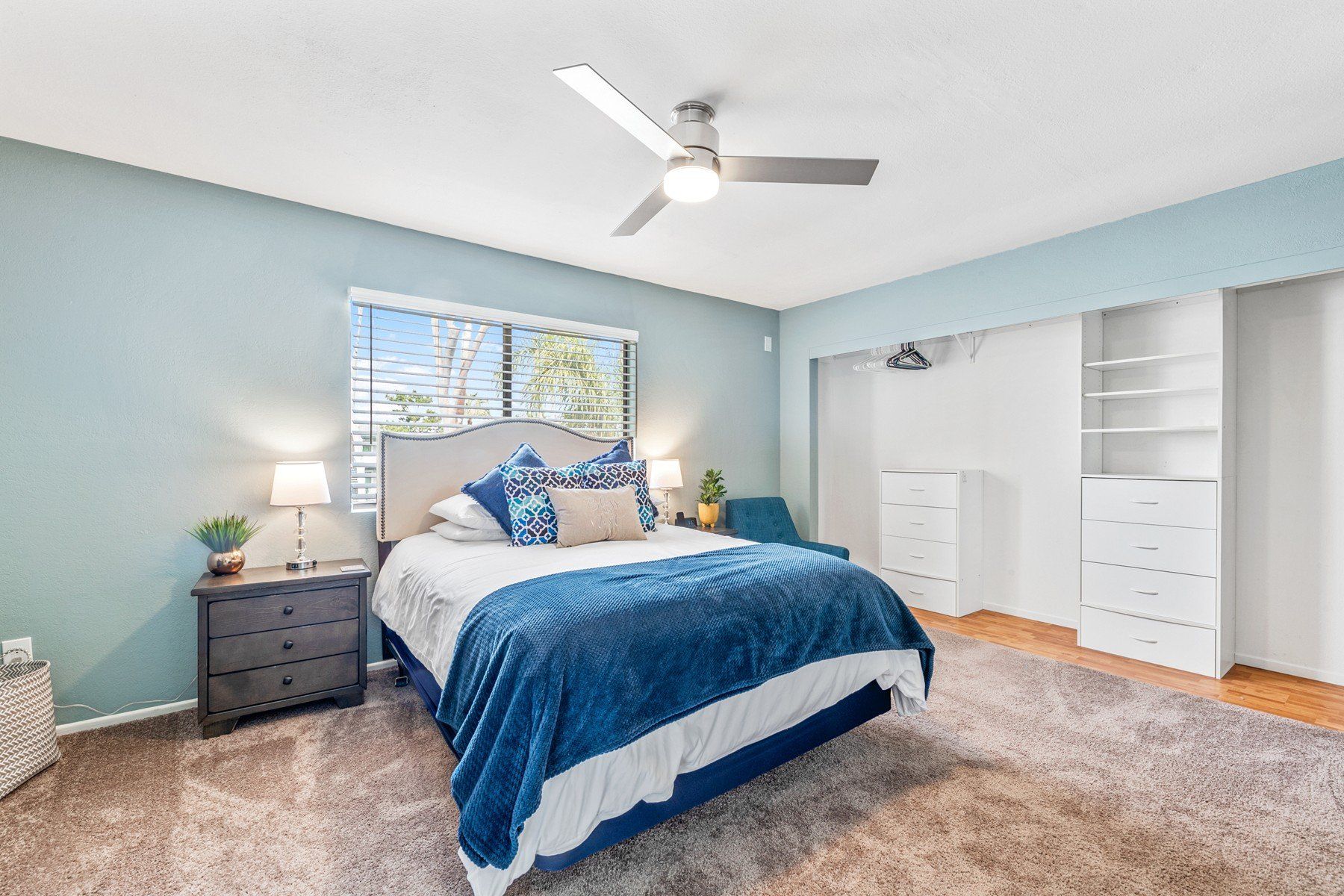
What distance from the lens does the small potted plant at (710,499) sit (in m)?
4.48

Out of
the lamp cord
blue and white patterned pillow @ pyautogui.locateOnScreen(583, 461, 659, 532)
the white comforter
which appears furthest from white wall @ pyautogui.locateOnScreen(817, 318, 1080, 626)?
the lamp cord

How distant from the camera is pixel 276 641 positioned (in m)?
2.57

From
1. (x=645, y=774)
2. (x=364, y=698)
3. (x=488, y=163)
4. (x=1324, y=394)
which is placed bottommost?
(x=364, y=698)

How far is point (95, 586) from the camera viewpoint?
102 inches

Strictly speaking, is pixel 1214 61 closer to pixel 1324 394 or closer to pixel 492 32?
pixel 1324 394

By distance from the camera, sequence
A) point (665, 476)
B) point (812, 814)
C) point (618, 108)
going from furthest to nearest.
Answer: point (665, 476) → point (812, 814) → point (618, 108)

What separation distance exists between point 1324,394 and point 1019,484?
1521 millimetres

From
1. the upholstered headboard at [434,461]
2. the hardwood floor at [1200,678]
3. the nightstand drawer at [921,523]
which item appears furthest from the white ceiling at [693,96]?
the hardwood floor at [1200,678]

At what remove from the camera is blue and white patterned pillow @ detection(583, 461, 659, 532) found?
3.21 metres

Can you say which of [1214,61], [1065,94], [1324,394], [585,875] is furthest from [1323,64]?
[585,875]

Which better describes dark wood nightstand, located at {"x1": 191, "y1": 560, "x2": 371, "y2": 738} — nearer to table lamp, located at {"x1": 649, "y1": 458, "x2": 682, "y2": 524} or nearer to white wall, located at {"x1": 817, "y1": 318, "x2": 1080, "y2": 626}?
table lamp, located at {"x1": 649, "y1": 458, "x2": 682, "y2": 524}

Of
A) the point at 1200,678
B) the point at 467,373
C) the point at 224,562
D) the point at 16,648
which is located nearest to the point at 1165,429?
the point at 1200,678

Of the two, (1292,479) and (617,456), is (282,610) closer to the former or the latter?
(617,456)

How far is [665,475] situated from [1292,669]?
3579 millimetres
